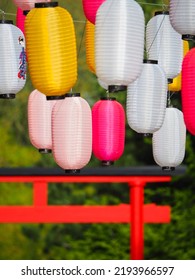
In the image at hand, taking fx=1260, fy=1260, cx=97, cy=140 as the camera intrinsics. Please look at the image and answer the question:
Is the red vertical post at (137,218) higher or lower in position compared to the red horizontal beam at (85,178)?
lower

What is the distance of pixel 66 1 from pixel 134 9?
1413 cm

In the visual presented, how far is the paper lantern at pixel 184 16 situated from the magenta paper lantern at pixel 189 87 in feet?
1.31

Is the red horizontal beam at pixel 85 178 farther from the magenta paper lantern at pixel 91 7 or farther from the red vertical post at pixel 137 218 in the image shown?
the magenta paper lantern at pixel 91 7

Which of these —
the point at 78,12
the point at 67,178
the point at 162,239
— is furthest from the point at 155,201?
the point at 67,178

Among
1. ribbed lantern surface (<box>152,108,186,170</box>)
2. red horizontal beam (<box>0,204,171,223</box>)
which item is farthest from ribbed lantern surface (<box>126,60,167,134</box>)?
red horizontal beam (<box>0,204,171,223</box>)

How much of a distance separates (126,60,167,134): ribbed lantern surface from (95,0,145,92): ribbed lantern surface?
0.69 metres

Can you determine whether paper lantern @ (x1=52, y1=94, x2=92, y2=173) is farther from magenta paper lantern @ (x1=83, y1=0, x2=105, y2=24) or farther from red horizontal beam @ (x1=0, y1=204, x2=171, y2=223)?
red horizontal beam @ (x1=0, y1=204, x2=171, y2=223)

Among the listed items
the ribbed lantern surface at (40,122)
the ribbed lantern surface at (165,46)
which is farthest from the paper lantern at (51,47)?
the ribbed lantern surface at (40,122)

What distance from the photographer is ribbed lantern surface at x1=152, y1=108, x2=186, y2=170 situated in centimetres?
962

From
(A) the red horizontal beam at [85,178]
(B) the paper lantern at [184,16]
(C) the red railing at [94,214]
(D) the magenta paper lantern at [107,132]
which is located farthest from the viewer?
(C) the red railing at [94,214]

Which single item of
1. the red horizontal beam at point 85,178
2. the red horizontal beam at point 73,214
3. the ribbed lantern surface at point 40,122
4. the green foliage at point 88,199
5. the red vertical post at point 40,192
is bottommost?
the ribbed lantern surface at point 40,122

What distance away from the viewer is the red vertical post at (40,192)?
13.2 m
